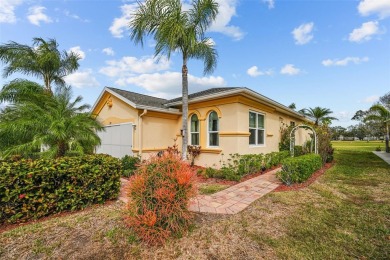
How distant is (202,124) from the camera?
33.3ft

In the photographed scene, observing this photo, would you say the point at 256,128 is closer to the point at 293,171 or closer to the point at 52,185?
the point at 293,171

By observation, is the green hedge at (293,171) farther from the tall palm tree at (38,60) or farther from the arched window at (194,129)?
the tall palm tree at (38,60)

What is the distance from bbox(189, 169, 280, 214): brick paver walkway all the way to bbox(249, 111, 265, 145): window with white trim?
10.5 feet

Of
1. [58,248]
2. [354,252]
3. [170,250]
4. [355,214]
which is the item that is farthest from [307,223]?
[58,248]

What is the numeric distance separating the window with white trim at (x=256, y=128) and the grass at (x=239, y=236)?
564cm

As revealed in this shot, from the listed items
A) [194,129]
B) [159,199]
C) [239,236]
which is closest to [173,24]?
[194,129]

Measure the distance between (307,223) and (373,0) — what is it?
29.1ft

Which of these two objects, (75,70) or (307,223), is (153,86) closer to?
(75,70)

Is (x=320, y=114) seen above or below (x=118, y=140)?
above

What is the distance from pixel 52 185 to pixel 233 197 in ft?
15.5

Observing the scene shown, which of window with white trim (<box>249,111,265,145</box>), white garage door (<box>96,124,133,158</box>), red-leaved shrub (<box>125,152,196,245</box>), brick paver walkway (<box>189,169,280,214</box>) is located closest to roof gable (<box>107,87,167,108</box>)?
white garage door (<box>96,124,133,158</box>)

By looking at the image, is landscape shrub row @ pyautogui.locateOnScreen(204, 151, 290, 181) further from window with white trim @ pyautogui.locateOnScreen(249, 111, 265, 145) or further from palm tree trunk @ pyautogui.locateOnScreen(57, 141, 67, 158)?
palm tree trunk @ pyautogui.locateOnScreen(57, 141, 67, 158)

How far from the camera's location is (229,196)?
5859 millimetres

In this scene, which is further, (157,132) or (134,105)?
(157,132)
